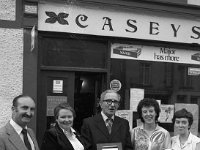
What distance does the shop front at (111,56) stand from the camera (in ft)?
21.7

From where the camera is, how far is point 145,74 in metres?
7.34

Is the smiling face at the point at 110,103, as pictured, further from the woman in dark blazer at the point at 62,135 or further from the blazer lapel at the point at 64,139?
the blazer lapel at the point at 64,139

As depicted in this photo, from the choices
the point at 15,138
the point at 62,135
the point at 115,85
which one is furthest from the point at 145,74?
the point at 15,138

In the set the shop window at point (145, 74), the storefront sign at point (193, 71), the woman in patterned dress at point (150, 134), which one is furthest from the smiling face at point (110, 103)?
the storefront sign at point (193, 71)

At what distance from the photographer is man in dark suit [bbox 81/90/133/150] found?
440 cm

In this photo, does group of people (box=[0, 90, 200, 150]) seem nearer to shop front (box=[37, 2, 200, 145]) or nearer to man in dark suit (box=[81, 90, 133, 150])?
man in dark suit (box=[81, 90, 133, 150])

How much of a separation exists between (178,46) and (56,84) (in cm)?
269

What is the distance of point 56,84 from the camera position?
6.74m

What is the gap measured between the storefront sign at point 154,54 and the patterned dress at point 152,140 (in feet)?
9.03

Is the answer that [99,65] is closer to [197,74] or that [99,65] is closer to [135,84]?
[135,84]

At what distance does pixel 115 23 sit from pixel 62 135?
3.41 metres

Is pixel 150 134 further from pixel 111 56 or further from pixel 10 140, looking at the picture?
pixel 111 56

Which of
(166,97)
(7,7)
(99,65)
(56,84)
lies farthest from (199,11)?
(7,7)

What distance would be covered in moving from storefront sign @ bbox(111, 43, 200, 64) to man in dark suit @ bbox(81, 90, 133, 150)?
266 cm
